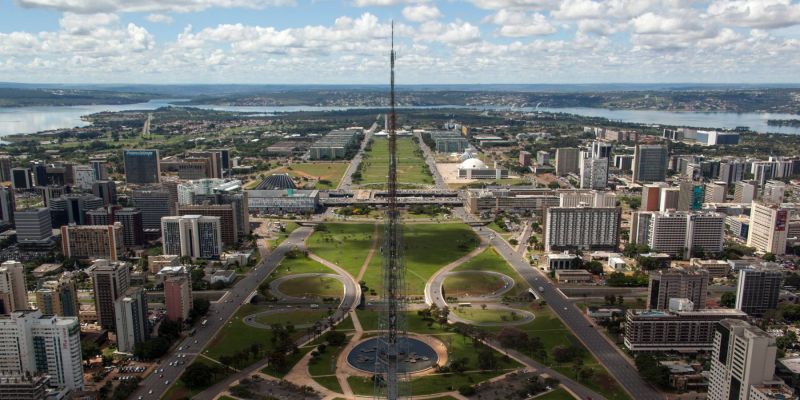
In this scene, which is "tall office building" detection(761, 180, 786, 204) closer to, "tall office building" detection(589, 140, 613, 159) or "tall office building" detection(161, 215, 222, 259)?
"tall office building" detection(589, 140, 613, 159)

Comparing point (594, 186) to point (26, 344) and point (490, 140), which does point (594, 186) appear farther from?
point (26, 344)

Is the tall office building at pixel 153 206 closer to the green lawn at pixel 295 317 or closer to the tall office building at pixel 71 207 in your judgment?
the tall office building at pixel 71 207

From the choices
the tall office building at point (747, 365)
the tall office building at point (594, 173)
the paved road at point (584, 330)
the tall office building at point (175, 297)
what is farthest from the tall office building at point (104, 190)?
the tall office building at point (747, 365)

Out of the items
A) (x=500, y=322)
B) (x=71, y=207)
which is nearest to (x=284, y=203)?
(x=71, y=207)

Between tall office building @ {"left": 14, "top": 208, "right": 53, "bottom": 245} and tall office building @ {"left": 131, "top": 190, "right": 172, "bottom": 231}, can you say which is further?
tall office building @ {"left": 131, "top": 190, "right": 172, "bottom": 231}

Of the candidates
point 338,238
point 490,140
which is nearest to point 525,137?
point 490,140

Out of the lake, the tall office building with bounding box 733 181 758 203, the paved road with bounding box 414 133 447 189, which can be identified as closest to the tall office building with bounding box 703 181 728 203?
the tall office building with bounding box 733 181 758 203
